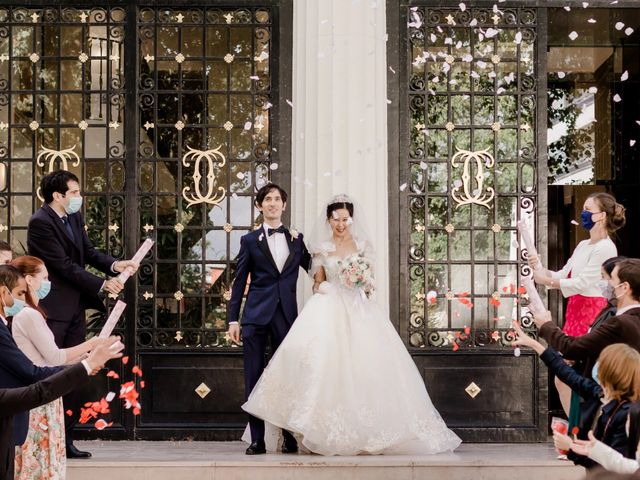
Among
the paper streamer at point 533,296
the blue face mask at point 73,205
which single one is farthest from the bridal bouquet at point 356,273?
the paper streamer at point 533,296

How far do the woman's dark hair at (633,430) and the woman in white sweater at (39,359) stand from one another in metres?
3.19

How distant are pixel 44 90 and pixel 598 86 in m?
6.51

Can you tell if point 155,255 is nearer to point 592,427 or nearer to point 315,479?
point 315,479

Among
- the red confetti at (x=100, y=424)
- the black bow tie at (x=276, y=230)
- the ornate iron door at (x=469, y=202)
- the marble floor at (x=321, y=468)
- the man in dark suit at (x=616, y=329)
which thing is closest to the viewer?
the man in dark suit at (x=616, y=329)

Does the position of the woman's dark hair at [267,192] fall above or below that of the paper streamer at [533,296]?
above

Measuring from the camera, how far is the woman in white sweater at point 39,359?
277 inches

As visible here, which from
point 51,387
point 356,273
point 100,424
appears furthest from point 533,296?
point 100,424

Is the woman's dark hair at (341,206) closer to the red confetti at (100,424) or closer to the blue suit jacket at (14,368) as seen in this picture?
the red confetti at (100,424)

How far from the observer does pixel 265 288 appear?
364 inches

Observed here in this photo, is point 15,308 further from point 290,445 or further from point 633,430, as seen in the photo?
point 633,430

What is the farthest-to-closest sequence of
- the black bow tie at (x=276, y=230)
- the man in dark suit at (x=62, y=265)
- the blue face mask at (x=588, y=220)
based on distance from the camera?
1. the black bow tie at (x=276, y=230)
2. the blue face mask at (x=588, y=220)
3. the man in dark suit at (x=62, y=265)

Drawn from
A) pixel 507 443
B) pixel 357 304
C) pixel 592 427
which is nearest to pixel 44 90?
pixel 357 304

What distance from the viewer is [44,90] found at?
10414mm

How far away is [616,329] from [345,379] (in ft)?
9.77
